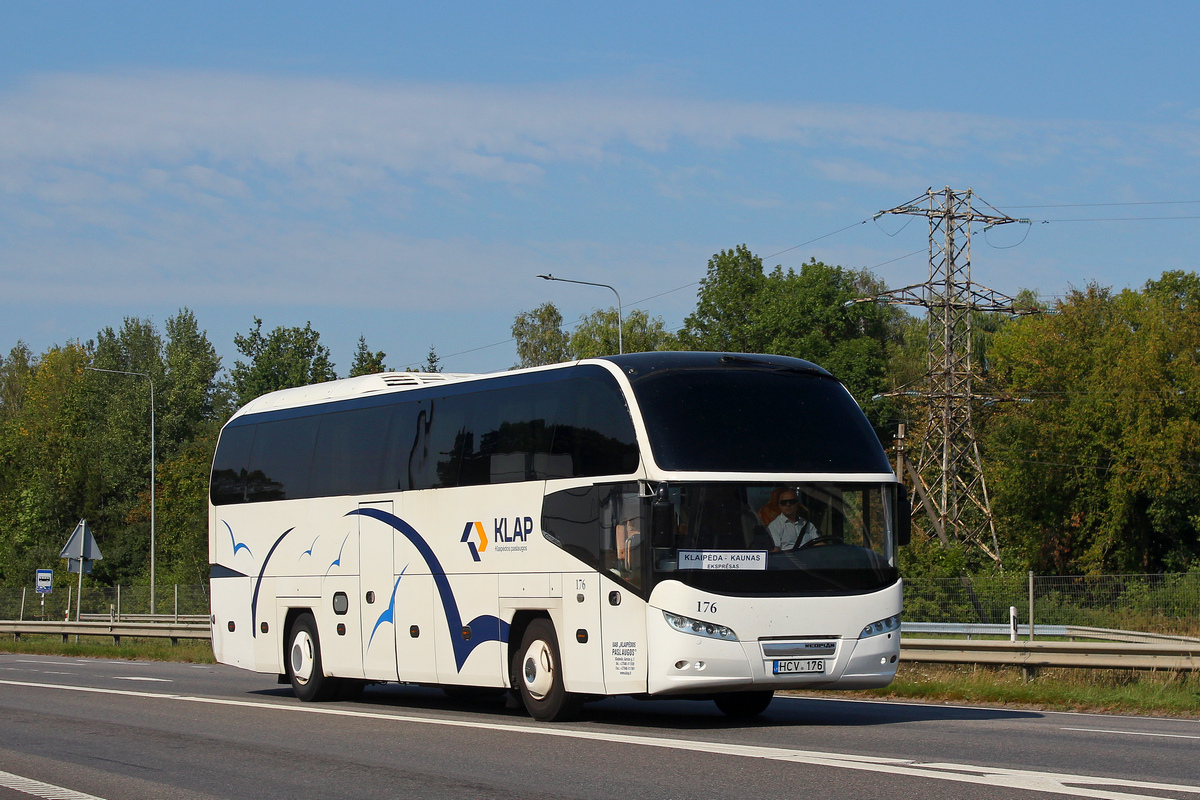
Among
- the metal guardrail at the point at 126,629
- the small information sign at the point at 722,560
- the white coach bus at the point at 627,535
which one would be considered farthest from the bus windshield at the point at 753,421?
the metal guardrail at the point at 126,629

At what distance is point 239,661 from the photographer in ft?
63.2

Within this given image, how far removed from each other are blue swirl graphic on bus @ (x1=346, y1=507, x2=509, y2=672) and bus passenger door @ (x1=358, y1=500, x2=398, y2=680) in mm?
152

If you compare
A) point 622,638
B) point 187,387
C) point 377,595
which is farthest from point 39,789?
point 187,387

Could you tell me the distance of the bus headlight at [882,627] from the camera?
12680 mm

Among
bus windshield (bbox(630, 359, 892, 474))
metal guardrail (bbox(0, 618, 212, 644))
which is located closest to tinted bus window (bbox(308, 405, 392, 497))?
bus windshield (bbox(630, 359, 892, 474))

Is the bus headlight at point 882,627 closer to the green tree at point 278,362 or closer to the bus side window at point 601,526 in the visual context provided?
the bus side window at point 601,526

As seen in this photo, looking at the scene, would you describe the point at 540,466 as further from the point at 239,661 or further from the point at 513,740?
the point at 239,661

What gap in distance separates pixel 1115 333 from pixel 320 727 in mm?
48139

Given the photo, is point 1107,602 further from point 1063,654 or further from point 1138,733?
point 1138,733

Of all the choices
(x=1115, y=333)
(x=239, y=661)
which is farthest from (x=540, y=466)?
(x=1115, y=333)

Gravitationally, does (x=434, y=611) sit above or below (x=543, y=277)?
below

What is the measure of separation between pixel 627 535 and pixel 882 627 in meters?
2.44

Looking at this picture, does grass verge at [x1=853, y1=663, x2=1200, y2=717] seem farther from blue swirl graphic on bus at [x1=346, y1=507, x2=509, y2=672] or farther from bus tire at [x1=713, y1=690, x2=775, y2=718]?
blue swirl graphic on bus at [x1=346, y1=507, x2=509, y2=672]

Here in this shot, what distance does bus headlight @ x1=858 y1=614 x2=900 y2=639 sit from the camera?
12.7 meters
